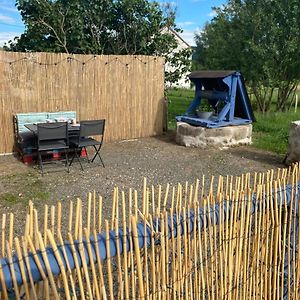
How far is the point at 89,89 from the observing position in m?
9.18

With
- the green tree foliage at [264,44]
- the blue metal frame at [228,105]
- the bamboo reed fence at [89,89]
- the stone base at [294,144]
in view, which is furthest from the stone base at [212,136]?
the green tree foliage at [264,44]

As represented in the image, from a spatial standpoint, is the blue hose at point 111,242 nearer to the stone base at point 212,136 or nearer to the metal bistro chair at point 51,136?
the metal bistro chair at point 51,136

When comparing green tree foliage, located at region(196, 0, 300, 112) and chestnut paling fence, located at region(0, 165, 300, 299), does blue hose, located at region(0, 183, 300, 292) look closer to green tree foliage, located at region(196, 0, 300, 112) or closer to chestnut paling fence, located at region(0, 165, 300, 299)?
chestnut paling fence, located at region(0, 165, 300, 299)

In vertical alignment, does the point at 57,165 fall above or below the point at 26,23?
below

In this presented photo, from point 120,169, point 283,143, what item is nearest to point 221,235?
point 120,169

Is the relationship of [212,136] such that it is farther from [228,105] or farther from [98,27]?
[98,27]

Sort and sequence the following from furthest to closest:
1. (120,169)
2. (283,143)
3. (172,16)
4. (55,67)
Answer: (172,16) → (283,143) → (55,67) → (120,169)

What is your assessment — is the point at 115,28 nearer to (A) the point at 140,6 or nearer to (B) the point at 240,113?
(A) the point at 140,6

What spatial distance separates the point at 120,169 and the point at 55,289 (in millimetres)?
5800

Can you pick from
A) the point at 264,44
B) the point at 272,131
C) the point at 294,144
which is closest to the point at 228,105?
the point at 294,144

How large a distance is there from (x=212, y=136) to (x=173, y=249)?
7.33 m

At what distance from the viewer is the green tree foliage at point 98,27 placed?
11.4 m

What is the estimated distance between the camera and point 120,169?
7242 millimetres

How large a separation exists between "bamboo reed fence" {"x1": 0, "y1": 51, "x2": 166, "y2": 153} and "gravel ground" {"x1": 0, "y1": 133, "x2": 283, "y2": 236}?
0.81 meters
